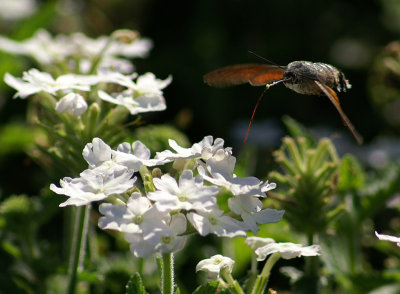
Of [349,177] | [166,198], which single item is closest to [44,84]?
[166,198]

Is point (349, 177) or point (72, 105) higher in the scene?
point (72, 105)

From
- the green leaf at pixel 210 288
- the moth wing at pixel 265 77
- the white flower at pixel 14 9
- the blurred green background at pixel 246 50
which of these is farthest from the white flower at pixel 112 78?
the white flower at pixel 14 9

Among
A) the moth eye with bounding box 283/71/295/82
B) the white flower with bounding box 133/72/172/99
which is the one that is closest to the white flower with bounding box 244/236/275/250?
the moth eye with bounding box 283/71/295/82

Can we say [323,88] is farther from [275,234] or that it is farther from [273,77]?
[275,234]

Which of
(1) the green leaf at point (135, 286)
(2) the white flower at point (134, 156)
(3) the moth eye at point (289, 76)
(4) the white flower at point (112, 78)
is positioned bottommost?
(1) the green leaf at point (135, 286)

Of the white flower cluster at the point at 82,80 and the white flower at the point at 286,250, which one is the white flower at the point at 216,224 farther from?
the white flower cluster at the point at 82,80

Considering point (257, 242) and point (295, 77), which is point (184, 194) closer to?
point (257, 242)

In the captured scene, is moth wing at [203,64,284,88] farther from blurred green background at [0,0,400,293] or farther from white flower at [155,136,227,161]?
blurred green background at [0,0,400,293]
